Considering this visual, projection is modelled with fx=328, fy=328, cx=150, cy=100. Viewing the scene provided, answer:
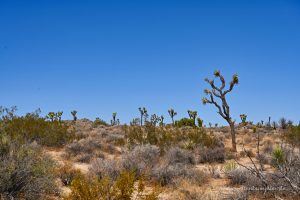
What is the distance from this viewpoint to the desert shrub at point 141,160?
888cm

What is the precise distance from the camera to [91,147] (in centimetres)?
1348

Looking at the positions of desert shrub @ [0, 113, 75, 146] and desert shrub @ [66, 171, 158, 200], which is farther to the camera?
desert shrub @ [0, 113, 75, 146]

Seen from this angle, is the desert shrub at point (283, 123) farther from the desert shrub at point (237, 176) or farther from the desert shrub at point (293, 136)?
the desert shrub at point (237, 176)

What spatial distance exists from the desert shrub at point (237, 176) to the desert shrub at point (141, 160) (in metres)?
2.21

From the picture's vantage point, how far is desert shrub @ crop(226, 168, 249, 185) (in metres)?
8.19

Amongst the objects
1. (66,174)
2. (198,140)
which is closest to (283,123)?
(198,140)

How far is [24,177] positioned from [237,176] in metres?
5.11

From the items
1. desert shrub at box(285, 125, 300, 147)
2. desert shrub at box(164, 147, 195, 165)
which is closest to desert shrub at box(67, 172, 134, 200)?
desert shrub at box(164, 147, 195, 165)

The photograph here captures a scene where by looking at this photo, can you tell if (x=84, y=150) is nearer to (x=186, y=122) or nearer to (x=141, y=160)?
(x=141, y=160)

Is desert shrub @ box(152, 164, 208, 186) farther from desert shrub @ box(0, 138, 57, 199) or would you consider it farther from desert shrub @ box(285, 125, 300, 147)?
desert shrub @ box(285, 125, 300, 147)

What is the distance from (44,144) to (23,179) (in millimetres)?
8306

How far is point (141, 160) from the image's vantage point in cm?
991

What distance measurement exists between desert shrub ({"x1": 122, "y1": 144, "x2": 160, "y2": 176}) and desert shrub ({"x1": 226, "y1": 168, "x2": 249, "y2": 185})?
87.1 inches

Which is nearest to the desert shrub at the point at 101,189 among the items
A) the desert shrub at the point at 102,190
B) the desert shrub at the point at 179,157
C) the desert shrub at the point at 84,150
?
the desert shrub at the point at 102,190
